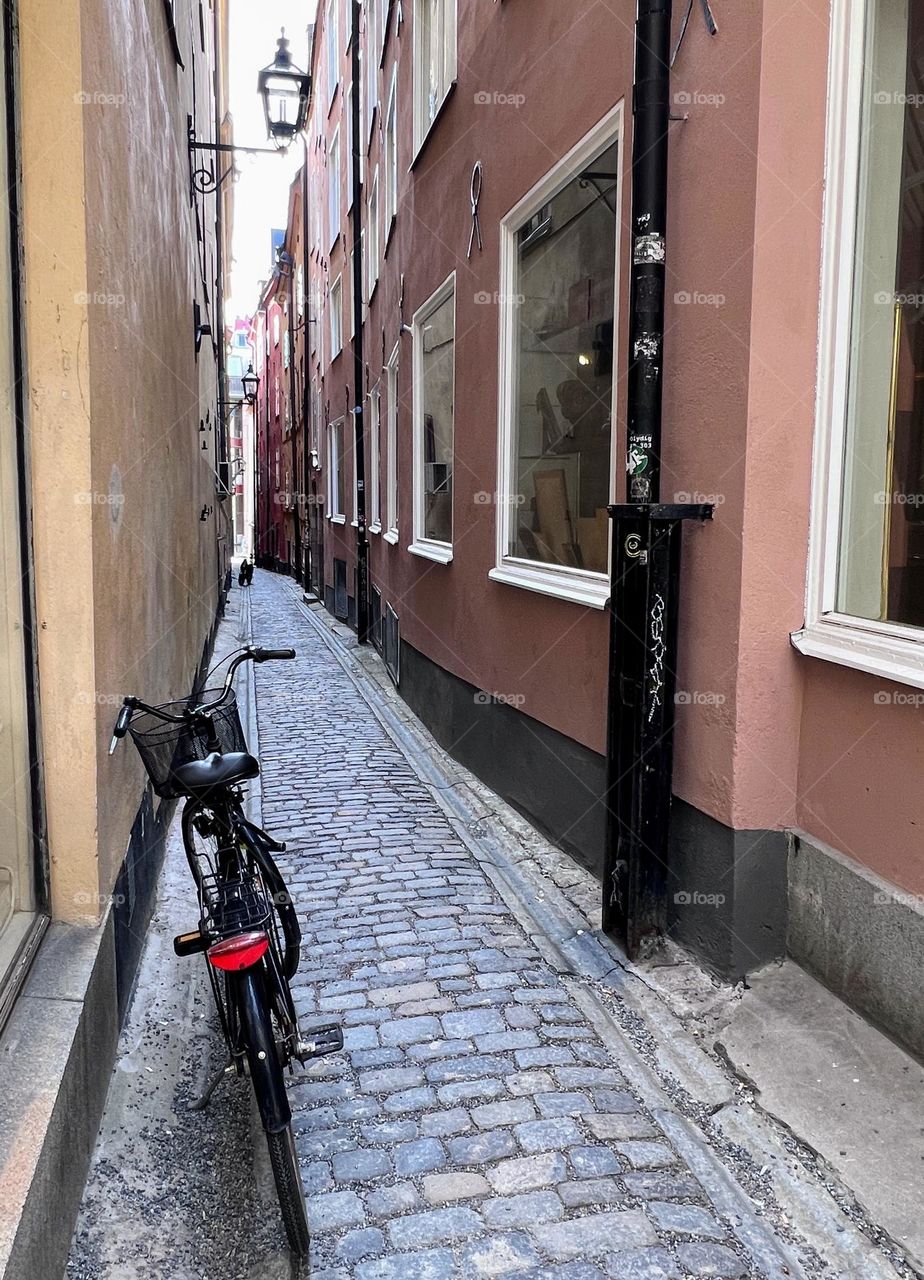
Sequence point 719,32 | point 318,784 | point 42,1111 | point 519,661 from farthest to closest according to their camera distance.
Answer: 1. point 318,784
2. point 519,661
3. point 719,32
4. point 42,1111

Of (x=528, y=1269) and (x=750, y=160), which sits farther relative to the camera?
(x=750, y=160)

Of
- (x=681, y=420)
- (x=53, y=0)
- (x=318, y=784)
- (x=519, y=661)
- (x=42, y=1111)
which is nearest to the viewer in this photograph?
(x=42, y=1111)

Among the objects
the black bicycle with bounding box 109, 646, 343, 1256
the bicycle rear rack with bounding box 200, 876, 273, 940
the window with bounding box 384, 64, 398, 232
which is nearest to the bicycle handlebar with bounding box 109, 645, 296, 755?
the black bicycle with bounding box 109, 646, 343, 1256

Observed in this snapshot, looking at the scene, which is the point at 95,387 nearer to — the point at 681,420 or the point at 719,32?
the point at 681,420

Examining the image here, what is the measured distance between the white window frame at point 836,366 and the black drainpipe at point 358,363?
10.5 m

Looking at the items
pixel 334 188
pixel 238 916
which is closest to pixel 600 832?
pixel 238 916

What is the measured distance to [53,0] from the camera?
113 inches

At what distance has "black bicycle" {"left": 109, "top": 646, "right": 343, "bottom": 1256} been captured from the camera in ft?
8.15

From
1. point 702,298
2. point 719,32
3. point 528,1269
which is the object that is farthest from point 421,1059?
point 719,32

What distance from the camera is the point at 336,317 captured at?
18891 millimetres

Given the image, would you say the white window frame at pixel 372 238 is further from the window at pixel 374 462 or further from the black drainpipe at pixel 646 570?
the black drainpipe at pixel 646 570

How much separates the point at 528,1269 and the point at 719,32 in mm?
3953

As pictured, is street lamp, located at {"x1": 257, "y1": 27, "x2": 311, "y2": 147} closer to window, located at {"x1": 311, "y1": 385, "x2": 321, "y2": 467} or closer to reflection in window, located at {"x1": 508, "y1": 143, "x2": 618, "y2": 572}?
reflection in window, located at {"x1": 508, "y1": 143, "x2": 618, "y2": 572}

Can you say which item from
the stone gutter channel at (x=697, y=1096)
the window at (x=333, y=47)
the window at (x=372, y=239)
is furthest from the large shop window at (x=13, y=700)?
the window at (x=333, y=47)
